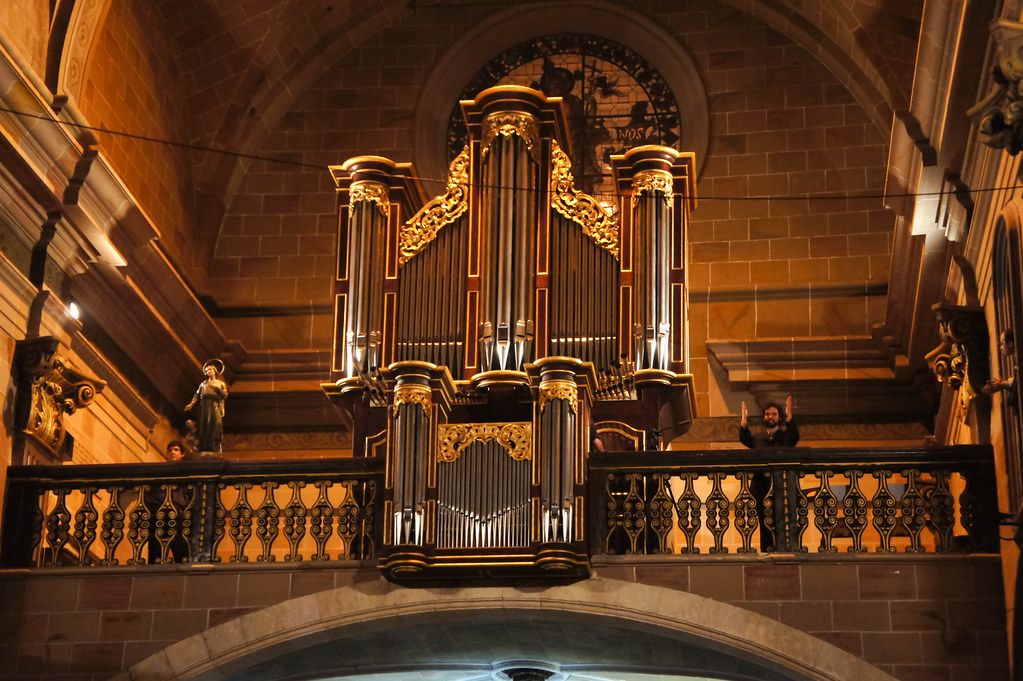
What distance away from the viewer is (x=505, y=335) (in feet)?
52.1

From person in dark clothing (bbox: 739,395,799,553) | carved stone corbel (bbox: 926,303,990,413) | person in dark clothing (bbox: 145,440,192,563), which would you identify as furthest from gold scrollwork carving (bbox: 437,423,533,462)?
carved stone corbel (bbox: 926,303,990,413)

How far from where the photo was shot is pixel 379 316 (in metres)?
16.5

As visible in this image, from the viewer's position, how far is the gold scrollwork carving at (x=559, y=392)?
14.6 meters

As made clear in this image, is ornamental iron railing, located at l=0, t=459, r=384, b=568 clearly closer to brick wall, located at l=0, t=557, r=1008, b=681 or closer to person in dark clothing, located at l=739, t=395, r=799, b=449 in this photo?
brick wall, located at l=0, t=557, r=1008, b=681

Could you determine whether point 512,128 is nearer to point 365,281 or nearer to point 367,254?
point 367,254

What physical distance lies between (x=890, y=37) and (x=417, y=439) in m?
6.59

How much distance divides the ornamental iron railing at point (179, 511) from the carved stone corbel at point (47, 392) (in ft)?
1.24

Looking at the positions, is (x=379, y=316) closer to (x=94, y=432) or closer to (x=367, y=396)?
(x=367, y=396)

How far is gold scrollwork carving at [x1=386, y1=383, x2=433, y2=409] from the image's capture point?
14633mm

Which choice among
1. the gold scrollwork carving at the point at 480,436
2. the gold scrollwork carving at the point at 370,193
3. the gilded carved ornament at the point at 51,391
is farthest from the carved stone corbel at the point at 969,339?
the gilded carved ornament at the point at 51,391

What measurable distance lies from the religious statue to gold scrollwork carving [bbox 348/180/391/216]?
196 cm

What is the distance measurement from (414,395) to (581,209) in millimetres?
2857

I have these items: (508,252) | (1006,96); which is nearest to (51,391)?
(508,252)

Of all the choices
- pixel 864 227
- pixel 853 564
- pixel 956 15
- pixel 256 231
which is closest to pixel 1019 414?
pixel 853 564
